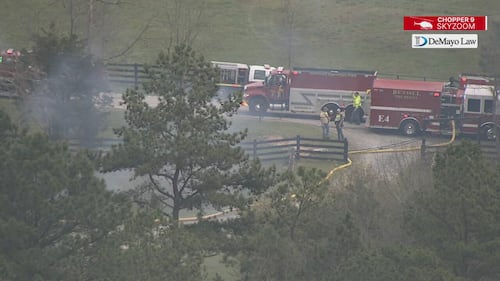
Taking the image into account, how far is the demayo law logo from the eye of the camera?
172ft

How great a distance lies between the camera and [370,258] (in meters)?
19.8

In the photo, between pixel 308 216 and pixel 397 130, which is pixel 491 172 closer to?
pixel 308 216

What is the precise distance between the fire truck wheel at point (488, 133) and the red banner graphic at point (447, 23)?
1288cm

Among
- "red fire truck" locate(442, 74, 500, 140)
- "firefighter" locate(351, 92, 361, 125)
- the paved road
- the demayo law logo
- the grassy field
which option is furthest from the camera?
the demayo law logo

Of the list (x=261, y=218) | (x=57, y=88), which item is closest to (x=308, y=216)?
(x=261, y=218)

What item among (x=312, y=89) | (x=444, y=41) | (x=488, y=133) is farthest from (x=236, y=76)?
(x=444, y=41)

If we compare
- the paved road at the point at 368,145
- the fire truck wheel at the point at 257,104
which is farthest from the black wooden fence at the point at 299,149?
the fire truck wheel at the point at 257,104

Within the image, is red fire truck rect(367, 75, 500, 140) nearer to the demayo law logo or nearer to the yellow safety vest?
the yellow safety vest

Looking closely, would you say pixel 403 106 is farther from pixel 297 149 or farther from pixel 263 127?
pixel 297 149

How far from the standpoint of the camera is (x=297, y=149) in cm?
3625

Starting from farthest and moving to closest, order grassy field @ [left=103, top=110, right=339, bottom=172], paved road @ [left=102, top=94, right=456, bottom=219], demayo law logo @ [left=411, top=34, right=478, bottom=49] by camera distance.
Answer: demayo law logo @ [left=411, top=34, right=478, bottom=49] → grassy field @ [left=103, top=110, right=339, bottom=172] → paved road @ [left=102, top=94, right=456, bottom=219]

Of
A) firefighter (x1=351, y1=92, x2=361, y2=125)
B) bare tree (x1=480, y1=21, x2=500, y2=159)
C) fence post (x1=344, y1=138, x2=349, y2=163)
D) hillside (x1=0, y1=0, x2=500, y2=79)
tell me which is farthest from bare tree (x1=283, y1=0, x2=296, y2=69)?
fence post (x1=344, y1=138, x2=349, y2=163)

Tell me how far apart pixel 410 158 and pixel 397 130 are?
6384 mm

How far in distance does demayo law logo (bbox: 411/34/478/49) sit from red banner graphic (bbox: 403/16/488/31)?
37 cm
